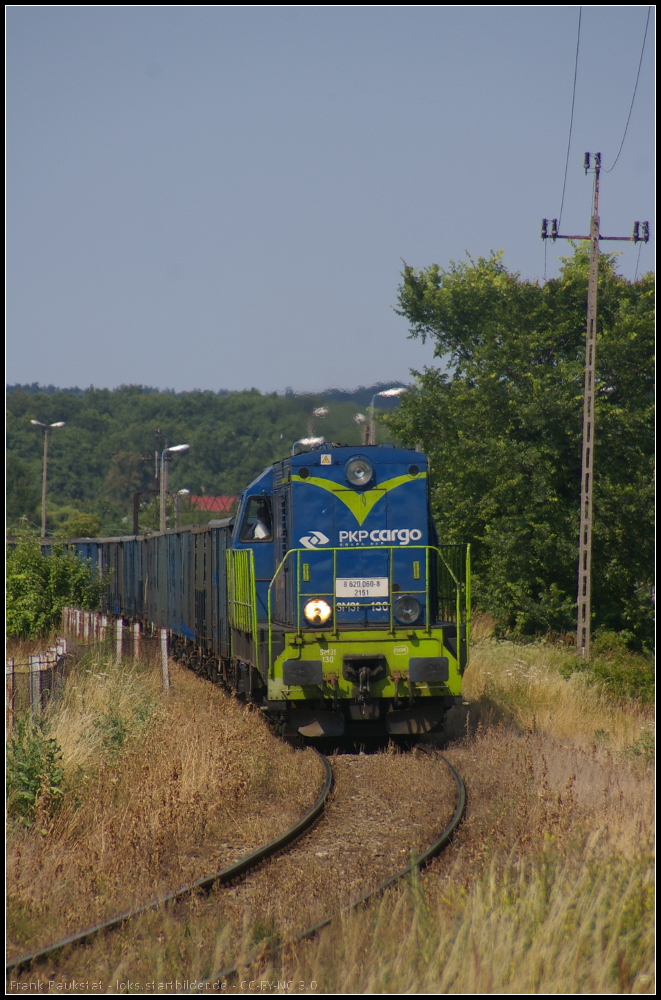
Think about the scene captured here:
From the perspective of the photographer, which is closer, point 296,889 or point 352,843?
point 296,889

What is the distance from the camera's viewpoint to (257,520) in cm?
1272

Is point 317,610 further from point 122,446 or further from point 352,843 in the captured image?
point 122,446

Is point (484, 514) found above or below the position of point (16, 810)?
above

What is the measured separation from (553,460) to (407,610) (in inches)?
566

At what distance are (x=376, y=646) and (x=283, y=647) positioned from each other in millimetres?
1093

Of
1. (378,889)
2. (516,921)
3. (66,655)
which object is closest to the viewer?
(516,921)

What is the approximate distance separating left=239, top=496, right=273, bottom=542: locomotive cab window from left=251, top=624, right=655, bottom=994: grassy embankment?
155 inches

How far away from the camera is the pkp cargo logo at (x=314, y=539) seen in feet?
38.0

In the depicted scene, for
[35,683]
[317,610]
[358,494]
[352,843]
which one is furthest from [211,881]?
[358,494]

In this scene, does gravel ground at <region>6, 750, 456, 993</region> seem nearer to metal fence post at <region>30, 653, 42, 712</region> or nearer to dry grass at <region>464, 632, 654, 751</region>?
A: dry grass at <region>464, 632, 654, 751</region>

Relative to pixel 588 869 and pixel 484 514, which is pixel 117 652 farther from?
pixel 484 514

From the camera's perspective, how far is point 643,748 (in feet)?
36.3

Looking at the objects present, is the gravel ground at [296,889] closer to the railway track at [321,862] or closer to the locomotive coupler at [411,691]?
the railway track at [321,862]

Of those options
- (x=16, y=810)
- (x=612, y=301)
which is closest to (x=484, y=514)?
(x=612, y=301)
